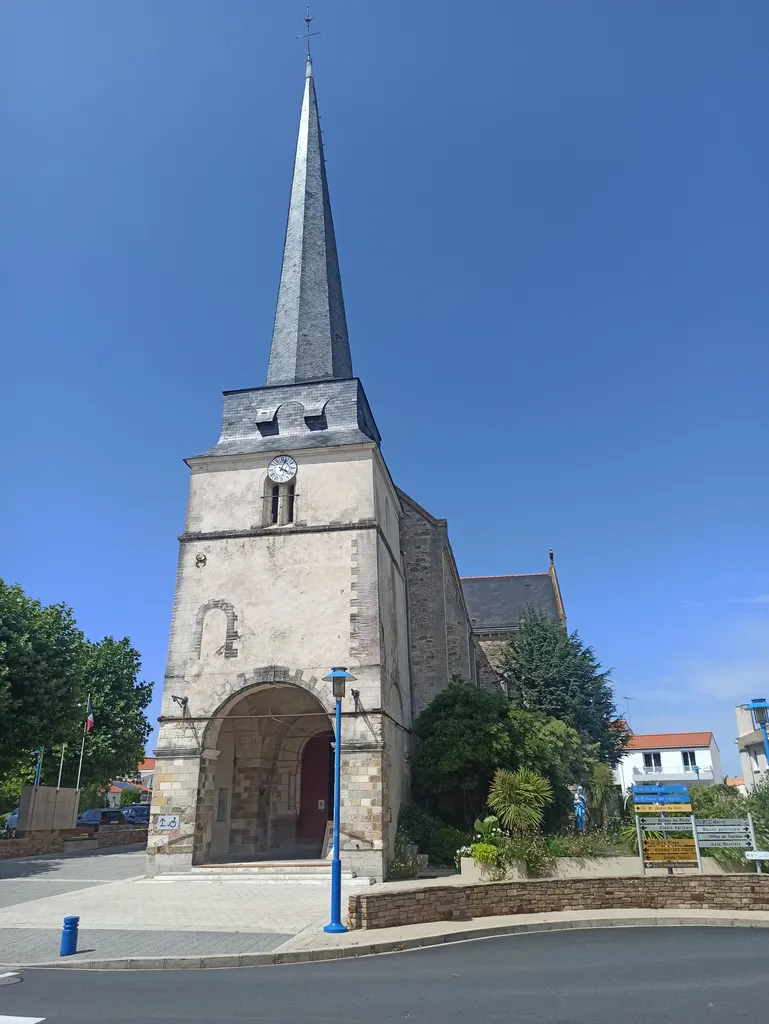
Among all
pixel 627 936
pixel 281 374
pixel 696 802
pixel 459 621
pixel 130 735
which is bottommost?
pixel 627 936

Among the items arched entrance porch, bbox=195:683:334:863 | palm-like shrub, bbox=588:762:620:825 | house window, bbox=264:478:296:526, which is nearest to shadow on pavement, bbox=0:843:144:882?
arched entrance porch, bbox=195:683:334:863

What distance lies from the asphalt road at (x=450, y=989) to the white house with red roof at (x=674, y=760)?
163ft

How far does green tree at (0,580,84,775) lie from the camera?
57.0 feet

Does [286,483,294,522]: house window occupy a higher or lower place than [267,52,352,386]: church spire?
lower

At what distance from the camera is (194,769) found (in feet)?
52.0

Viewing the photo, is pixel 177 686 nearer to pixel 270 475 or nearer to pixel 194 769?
pixel 194 769

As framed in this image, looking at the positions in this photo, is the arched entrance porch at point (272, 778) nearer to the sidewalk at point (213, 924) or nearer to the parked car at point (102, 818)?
the sidewalk at point (213, 924)

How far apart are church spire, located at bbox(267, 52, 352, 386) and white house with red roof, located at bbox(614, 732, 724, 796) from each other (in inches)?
1725

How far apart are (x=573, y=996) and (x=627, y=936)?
3390mm

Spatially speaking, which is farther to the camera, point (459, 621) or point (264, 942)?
point (459, 621)

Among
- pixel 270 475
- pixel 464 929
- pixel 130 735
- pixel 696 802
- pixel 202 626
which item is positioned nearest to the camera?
pixel 464 929

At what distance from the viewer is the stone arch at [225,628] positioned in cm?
1697

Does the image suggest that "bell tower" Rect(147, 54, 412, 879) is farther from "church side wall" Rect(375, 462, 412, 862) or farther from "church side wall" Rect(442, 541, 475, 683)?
"church side wall" Rect(442, 541, 475, 683)

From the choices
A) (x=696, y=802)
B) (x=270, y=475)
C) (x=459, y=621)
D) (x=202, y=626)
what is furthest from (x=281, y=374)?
(x=696, y=802)
